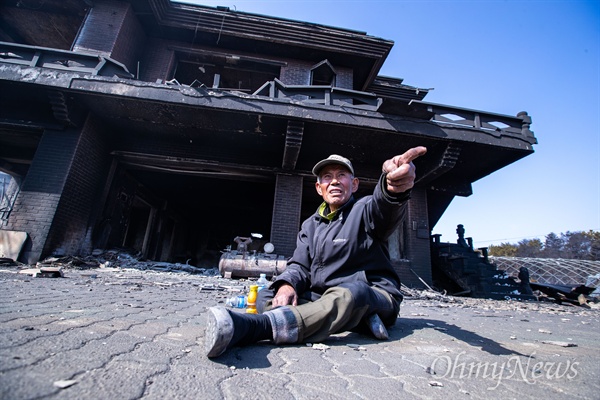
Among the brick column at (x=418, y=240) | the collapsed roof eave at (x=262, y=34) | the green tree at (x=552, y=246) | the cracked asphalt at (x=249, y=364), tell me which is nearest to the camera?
the cracked asphalt at (x=249, y=364)

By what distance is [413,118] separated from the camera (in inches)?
271

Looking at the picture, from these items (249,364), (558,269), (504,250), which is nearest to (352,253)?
(249,364)

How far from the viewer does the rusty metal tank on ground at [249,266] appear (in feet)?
20.8

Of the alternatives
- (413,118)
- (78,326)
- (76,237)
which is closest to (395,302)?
(78,326)

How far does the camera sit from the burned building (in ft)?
20.6

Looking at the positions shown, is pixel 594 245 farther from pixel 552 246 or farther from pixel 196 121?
pixel 196 121

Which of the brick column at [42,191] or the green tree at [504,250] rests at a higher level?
the green tree at [504,250]

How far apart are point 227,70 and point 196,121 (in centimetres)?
444

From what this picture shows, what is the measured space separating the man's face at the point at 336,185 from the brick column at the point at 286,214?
16.4 ft

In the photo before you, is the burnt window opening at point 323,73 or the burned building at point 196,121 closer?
the burned building at point 196,121

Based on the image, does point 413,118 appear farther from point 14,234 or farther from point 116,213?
point 14,234

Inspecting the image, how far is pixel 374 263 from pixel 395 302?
350mm

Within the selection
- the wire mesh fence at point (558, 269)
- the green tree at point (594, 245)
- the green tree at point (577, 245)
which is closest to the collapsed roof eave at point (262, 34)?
the wire mesh fence at point (558, 269)

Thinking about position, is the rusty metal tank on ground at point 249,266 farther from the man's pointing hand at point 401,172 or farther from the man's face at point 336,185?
the man's pointing hand at point 401,172
